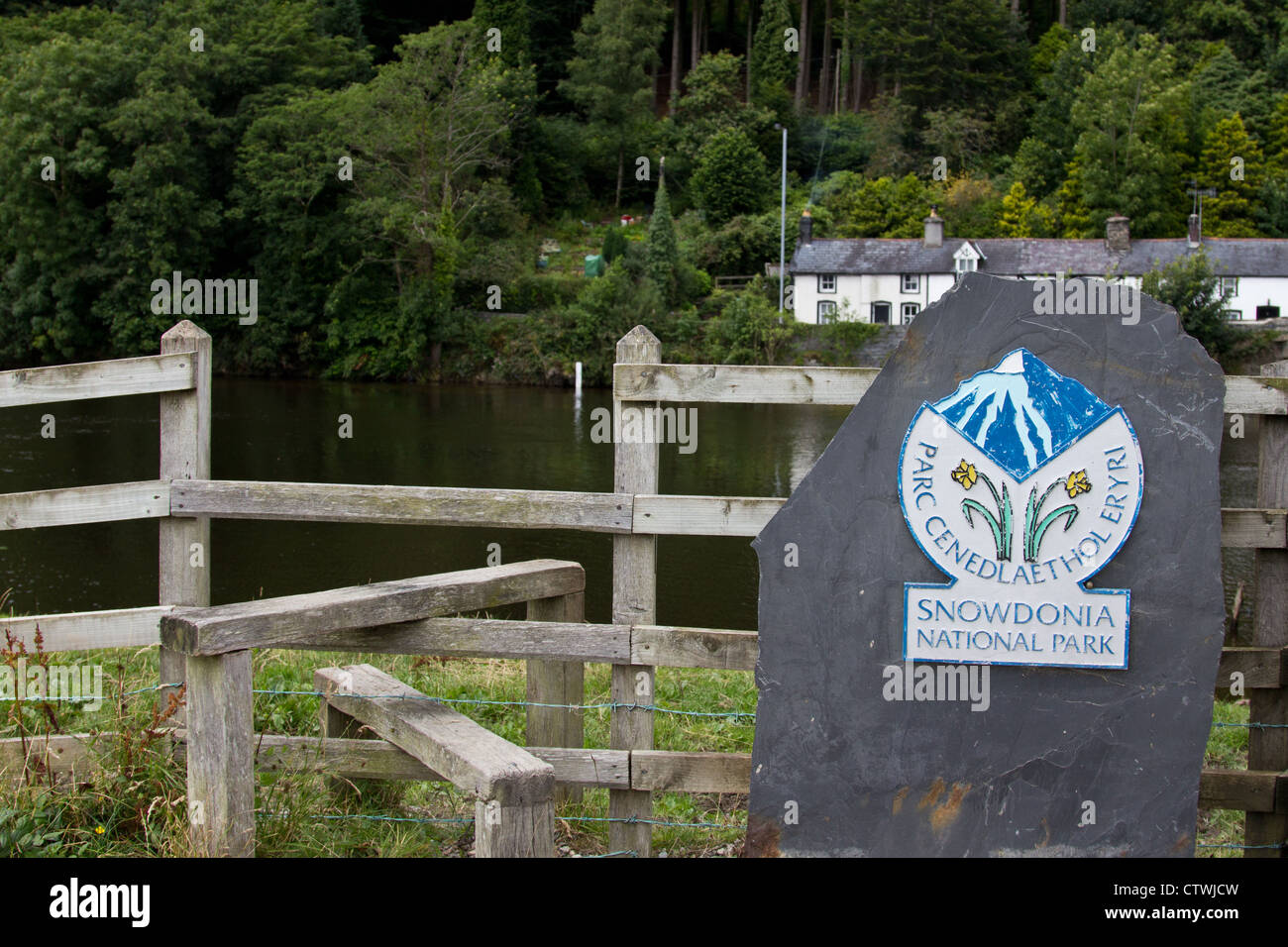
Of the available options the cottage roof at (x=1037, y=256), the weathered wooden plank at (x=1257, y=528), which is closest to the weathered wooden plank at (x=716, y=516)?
the weathered wooden plank at (x=1257, y=528)

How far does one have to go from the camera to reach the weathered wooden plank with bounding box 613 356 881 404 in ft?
15.6

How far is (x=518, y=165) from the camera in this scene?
60344mm

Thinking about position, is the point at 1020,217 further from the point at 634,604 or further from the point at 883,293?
the point at 634,604

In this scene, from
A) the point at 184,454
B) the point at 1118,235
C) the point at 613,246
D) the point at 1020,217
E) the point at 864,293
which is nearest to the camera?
the point at 184,454

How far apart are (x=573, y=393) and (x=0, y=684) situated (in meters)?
38.1

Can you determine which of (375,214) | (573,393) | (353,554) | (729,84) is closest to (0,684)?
(353,554)

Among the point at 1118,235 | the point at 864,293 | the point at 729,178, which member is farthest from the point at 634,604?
the point at 729,178

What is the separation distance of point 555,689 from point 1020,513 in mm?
1902

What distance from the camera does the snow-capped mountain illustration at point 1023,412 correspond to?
14.2 ft

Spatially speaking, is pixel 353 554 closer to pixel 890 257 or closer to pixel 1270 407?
pixel 1270 407

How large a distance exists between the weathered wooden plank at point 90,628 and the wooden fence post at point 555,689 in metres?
1.40

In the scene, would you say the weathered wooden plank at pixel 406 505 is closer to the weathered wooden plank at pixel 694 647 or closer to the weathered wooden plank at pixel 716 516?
the weathered wooden plank at pixel 716 516
